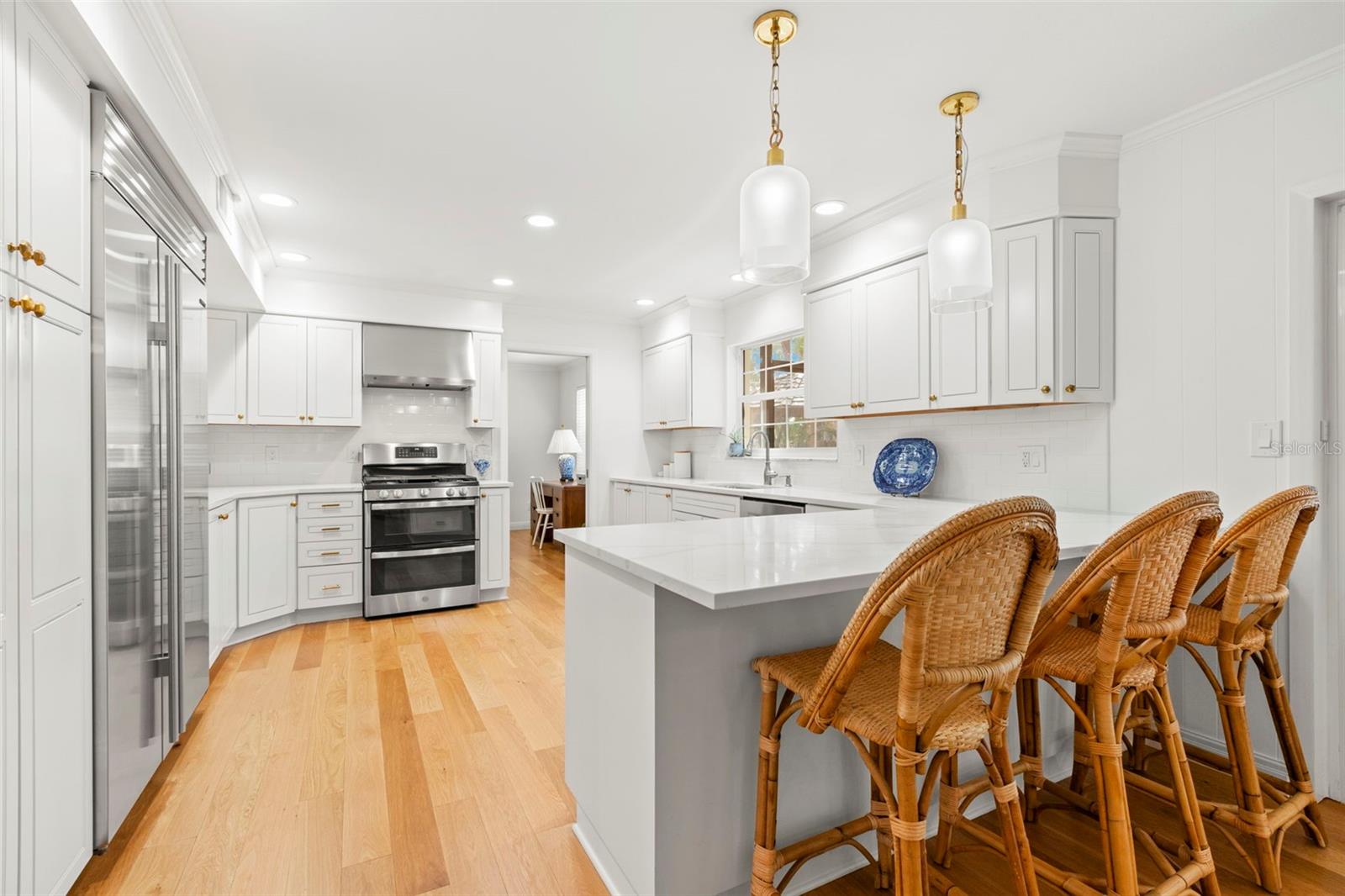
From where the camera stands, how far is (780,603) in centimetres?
155

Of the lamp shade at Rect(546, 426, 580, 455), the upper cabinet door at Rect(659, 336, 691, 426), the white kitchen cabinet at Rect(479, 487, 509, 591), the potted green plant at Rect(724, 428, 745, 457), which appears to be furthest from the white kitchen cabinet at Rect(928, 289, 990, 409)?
the lamp shade at Rect(546, 426, 580, 455)

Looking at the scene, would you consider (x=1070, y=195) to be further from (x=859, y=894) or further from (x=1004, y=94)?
(x=859, y=894)

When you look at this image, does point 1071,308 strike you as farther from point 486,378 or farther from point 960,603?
point 486,378

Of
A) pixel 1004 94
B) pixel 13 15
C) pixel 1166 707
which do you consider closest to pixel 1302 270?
pixel 1004 94

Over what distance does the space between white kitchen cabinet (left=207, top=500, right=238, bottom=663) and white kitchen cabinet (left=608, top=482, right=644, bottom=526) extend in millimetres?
2678

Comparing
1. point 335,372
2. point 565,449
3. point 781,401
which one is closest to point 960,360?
point 781,401

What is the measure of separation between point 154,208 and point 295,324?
2.52 metres

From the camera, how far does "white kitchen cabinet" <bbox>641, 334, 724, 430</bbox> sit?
5.30 m

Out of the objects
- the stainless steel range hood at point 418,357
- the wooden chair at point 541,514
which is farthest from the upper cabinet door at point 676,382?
the wooden chair at point 541,514

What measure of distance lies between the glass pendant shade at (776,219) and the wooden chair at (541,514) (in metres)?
5.76

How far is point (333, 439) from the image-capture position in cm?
477

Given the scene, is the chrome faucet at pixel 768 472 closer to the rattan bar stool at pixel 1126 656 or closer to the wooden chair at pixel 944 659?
the rattan bar stool at pixel 1126 656

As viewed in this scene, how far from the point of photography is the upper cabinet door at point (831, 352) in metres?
3.60

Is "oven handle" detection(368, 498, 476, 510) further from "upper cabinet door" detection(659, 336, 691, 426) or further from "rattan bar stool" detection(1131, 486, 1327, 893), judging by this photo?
"rattan bar stool" detection(1131, 486, 1327, 893)
